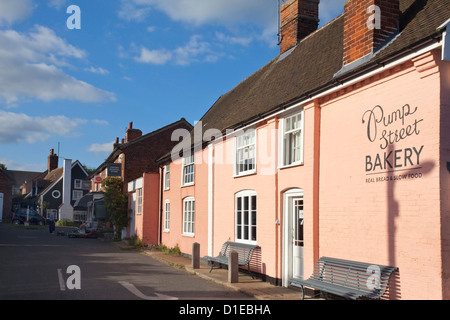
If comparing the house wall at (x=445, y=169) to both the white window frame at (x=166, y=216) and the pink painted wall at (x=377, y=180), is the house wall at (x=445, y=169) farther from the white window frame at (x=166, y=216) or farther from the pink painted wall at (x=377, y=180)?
the white window frame at (x=166, y=216)

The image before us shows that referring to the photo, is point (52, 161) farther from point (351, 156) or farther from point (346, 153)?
point (351, 156)

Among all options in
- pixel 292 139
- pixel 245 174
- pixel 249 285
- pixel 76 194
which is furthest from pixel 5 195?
pixel 292 139

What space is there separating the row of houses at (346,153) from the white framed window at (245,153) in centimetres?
6

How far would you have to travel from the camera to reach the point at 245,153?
13914 mm

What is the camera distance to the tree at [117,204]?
2919cm

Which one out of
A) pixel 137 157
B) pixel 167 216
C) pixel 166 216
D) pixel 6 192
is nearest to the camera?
pixel 167 216

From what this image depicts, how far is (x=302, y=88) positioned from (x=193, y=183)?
8119 millimetres

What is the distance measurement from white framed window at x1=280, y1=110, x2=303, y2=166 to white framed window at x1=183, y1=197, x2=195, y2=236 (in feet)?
25.7

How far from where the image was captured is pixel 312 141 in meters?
10.4

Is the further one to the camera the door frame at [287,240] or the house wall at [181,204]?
the house wall at [181,204]

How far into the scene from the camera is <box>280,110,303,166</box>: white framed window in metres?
11.2

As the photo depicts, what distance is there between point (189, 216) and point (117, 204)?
455 inches

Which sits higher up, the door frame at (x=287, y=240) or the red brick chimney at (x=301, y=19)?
the red brick chimney at (x=301, y=19)

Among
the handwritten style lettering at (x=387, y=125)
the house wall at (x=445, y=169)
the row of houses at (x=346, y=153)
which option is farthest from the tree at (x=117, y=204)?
the house wall at (x=445, y=169)
